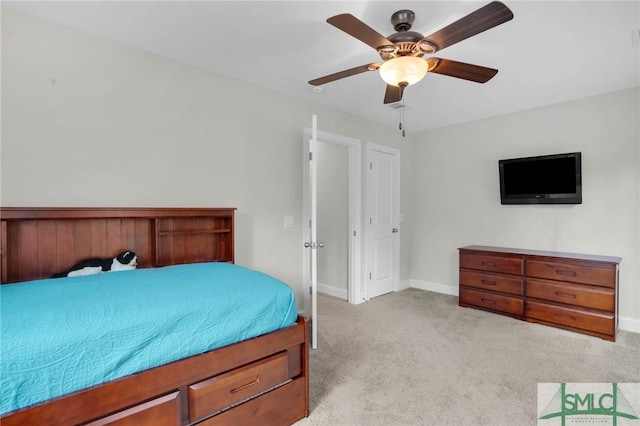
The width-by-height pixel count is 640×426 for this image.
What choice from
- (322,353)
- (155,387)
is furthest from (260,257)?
(155,387)

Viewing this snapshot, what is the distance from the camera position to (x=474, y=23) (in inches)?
60.6

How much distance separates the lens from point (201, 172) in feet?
9.15

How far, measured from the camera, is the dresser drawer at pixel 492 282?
3.55 metres

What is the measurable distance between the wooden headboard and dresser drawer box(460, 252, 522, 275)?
9.19ft

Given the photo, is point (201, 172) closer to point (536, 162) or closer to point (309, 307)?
point (309, 307)

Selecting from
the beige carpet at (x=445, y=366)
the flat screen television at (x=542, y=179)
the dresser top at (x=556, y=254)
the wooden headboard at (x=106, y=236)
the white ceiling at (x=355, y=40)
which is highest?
the white ceiling at (x=355, y=40)

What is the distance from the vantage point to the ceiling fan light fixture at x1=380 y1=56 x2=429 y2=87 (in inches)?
72.8

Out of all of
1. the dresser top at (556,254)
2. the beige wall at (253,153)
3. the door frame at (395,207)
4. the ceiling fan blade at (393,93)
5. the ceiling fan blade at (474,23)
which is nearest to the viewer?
the ceiling fan blade at (474,23)

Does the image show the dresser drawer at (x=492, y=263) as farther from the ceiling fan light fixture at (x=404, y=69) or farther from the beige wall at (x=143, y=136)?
the ceiling fan light fixture at (x=404, y=69)

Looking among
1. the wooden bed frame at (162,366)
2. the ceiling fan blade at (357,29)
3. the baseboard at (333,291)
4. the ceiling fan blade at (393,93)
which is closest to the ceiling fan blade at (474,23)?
the ceiling fan blade at (357,29)

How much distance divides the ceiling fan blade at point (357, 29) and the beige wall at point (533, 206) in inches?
118

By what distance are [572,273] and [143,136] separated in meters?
4.09

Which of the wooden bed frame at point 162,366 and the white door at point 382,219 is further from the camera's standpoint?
the white door at point 382,219

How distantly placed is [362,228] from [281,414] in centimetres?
274
